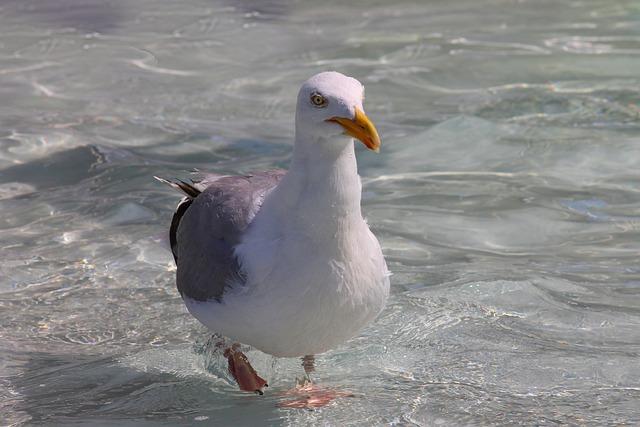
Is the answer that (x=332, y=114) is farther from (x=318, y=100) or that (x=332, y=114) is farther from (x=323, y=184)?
(x=323, y=184)

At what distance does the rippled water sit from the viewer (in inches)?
182

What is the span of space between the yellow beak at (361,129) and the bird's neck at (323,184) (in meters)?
0.08

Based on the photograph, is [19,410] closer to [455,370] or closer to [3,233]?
[455,370]

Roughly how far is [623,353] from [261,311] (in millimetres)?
1784

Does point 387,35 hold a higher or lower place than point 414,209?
higher

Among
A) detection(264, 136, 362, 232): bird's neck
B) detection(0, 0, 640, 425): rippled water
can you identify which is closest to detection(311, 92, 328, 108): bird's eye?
detection(264, 136, 362, 232): bird's neck

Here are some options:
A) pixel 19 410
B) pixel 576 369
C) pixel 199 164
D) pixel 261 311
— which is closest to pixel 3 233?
pixel 199 164

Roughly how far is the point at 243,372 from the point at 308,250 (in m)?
0.85

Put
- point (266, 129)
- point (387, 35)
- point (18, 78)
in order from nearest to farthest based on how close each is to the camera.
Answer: point (266, 129), point (18, 78), point (387, 35)

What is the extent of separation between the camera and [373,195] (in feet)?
23.0

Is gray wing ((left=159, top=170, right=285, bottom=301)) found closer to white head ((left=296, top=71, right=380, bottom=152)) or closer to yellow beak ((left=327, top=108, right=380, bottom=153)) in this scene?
white head ((left=296, top=71, right=380, bottom=152))

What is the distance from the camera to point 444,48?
1080cm

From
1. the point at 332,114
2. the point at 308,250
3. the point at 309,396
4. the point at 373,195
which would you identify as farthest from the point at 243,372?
the point at 373,195

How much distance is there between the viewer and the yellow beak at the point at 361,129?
3.71 meters
